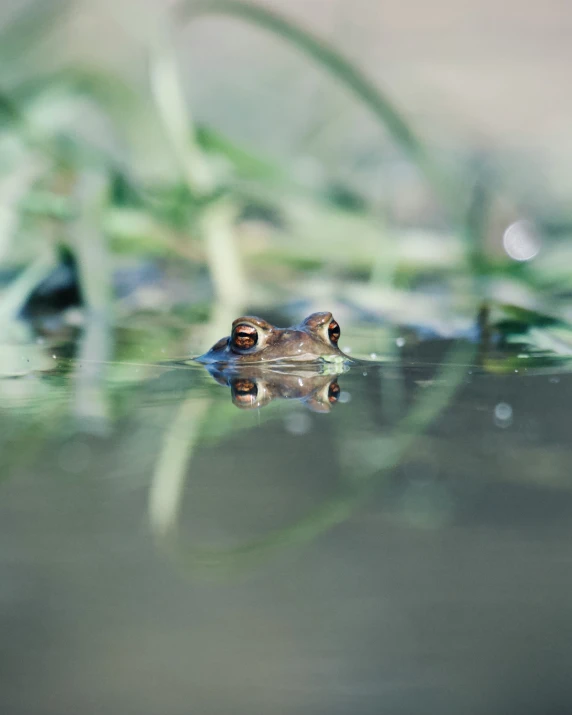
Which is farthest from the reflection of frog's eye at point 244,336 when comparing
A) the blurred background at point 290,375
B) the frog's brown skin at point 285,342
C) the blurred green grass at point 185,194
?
the blurred green grass at point 185,194

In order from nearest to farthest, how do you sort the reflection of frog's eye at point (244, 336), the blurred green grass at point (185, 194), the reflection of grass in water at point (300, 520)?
the reflection of grass in water at point (300, 520) → the reflection of frog's eye at point (244, 336) → the blurred green grass at point (185, 194)

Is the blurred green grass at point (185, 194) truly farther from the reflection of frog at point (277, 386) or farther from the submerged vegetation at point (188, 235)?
the reflection of frog at point (277, 386)

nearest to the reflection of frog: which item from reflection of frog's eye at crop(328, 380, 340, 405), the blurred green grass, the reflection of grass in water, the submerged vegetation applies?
reflection of frog's eye at crop(328, 380, 340, 405)

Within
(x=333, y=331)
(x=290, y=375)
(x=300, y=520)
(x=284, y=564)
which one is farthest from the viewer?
(x=333, y=331)

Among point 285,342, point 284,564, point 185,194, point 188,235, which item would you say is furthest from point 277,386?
point 188,235

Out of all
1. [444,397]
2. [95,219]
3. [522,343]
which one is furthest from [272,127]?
[444,397]

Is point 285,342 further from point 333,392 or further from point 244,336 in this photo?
point 333,392

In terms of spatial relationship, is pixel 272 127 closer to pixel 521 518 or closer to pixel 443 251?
pixel 443 251
